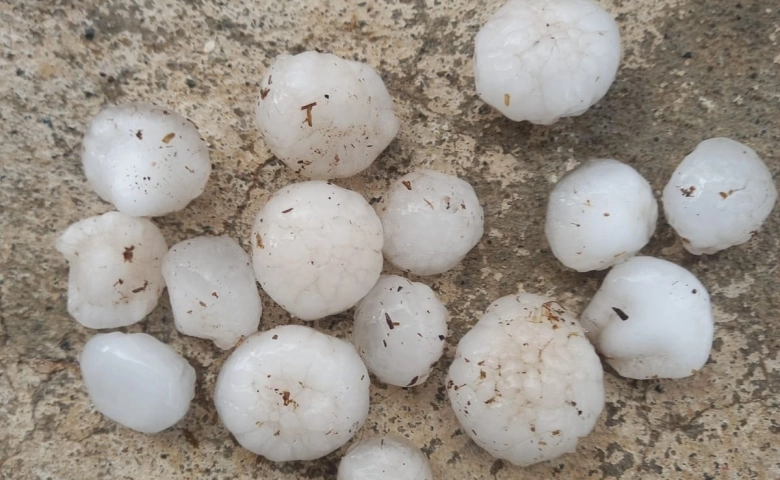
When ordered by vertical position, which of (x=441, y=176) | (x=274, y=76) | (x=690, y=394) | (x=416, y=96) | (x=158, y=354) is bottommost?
(x=690, y=394)

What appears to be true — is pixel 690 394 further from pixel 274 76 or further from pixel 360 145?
pixel 274 76

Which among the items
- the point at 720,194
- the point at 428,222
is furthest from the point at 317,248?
the point at 720,194

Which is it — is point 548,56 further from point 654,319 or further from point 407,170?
point 654,319

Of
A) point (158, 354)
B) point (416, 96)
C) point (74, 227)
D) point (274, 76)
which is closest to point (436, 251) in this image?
point (416, 96)

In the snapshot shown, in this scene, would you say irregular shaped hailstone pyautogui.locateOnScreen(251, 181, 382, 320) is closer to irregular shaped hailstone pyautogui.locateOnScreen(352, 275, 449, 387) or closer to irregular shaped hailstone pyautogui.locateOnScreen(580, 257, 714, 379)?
irregular shaped hailstone pyautogui.locateOnScreen(352, 275, 449, 387)

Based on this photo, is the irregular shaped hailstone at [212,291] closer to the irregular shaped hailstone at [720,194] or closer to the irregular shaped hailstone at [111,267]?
the irregular shaped hailstone at [111,267]

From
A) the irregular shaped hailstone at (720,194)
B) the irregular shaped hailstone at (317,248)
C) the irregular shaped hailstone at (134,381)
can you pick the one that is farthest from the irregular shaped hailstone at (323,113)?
the irregular shaped hailstone at (720,194)
